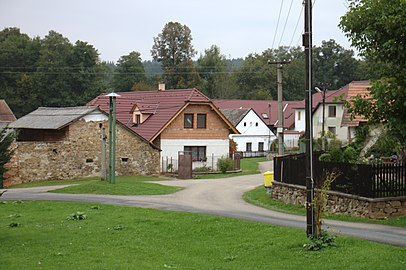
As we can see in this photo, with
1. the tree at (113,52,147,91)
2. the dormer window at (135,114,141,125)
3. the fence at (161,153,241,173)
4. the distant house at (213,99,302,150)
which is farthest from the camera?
the tree at (113,52,147,91)

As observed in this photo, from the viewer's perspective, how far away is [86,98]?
81.6 meters

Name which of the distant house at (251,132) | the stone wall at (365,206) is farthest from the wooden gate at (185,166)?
the distant house at (251,132)

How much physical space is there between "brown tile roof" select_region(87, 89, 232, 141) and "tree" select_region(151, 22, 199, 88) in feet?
114

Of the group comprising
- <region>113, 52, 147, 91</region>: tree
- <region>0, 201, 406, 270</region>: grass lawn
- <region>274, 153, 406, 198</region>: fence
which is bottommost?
<region>0, 201, 406, 270</region>: grass lawn

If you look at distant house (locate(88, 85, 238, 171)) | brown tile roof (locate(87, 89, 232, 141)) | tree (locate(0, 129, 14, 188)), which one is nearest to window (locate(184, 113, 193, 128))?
distant house (locate(88, 85, 238, 171))

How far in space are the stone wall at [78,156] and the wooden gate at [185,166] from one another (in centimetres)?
219

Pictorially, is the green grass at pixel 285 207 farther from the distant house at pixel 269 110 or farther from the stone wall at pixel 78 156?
the distant house at pixel 269 110

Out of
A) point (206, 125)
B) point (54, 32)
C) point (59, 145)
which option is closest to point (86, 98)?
point (54, 32)

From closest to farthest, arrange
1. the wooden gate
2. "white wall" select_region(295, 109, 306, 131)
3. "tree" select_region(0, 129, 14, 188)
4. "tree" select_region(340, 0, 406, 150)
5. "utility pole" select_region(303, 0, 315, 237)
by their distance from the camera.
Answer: "utility pole" select_region(303, 0, 315, 237) < "tree" select_region(0, 129, 14, 188) < "tree" select_region(340, 0, 406, 150) < the wooden gate < "white wall" select_region(295, 109, 306, 131)

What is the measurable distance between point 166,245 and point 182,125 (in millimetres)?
33103

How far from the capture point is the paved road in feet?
55.8

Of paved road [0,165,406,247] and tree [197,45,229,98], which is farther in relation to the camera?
tree [197,45,229,98]

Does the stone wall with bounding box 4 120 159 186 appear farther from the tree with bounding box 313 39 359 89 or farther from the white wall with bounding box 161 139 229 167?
the tree with bounding box 313 39 359 89

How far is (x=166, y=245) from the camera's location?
1577 cm
